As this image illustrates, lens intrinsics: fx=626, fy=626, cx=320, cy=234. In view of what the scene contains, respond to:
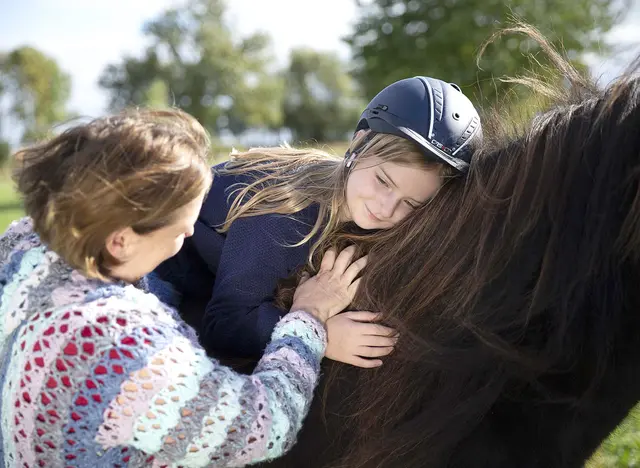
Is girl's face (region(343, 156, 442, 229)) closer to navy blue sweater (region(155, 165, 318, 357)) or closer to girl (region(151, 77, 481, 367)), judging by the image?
girl (region(151, 77, 481, 367))

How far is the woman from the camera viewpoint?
Answer: 1.26m

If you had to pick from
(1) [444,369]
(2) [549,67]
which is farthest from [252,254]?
(2) [549,67]

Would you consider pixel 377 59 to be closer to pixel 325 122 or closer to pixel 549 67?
pixel 549 67

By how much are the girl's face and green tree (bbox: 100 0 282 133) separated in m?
40.2

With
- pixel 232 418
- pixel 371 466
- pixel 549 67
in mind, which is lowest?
pixel 371 466

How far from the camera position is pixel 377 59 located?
1798 cm

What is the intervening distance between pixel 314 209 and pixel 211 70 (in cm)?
4215

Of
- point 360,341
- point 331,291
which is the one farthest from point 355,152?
point 360,341

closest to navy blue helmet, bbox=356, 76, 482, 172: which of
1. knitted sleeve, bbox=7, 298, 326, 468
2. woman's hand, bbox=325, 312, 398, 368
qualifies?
woman's hand, bbox=325, 312, 398, 368

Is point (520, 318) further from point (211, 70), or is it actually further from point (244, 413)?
point (211, 70)

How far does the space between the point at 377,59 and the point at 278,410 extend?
57.6 feet

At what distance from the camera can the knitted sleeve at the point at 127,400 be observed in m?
1.25

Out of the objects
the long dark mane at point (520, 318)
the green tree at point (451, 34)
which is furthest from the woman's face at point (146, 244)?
the green tree at point (451, 34)

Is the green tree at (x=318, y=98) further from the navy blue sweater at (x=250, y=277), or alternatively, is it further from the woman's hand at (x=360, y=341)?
the woman's hand at (x=360, y=341)
